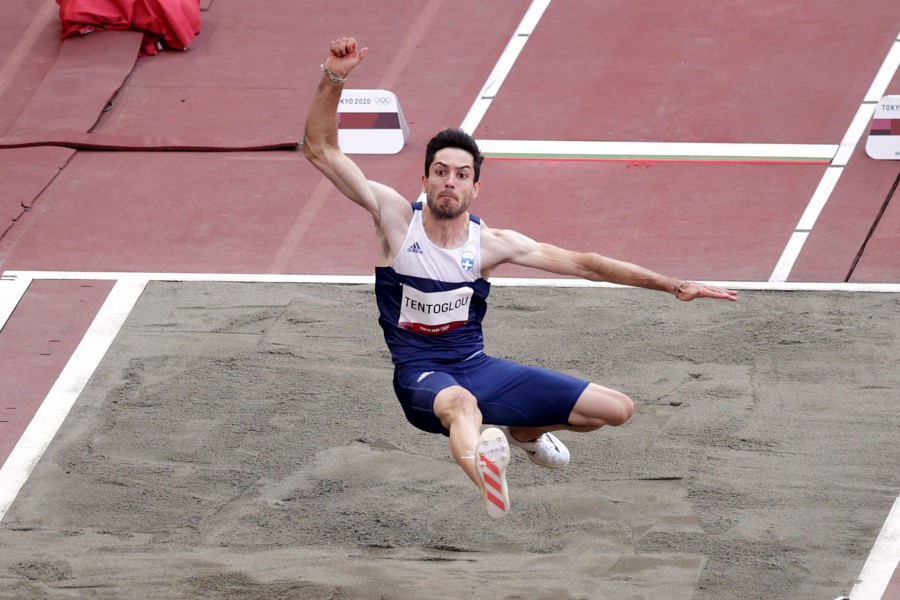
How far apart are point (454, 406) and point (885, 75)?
7682mm

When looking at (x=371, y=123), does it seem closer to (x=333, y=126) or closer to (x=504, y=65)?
(x=504, y=65)

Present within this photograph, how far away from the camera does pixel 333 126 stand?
7398 mm

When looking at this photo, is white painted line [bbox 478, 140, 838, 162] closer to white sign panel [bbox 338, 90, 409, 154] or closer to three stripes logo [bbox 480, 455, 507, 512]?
white sign panel [bbox 338, 90, 409, 154]

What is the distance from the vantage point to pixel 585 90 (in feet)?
43.5

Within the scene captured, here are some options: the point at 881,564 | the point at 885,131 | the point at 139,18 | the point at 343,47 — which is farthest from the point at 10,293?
the point at 885,131

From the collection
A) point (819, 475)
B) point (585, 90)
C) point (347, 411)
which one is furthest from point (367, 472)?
point (585, 90)

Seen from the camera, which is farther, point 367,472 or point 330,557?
point 367,472

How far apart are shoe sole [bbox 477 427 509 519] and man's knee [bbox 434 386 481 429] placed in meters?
0.45

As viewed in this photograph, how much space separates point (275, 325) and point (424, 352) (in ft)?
9.20

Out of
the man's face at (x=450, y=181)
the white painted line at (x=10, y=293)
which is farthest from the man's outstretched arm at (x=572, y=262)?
the white painted line at (x=10, y=293)

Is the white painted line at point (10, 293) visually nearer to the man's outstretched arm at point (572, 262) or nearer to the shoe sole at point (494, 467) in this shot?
the man's outstretched arm at point (572, 262)

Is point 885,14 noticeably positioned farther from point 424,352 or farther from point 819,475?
point 424,352

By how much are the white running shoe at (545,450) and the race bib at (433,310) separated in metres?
0.69

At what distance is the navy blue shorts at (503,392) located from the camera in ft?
24.3
